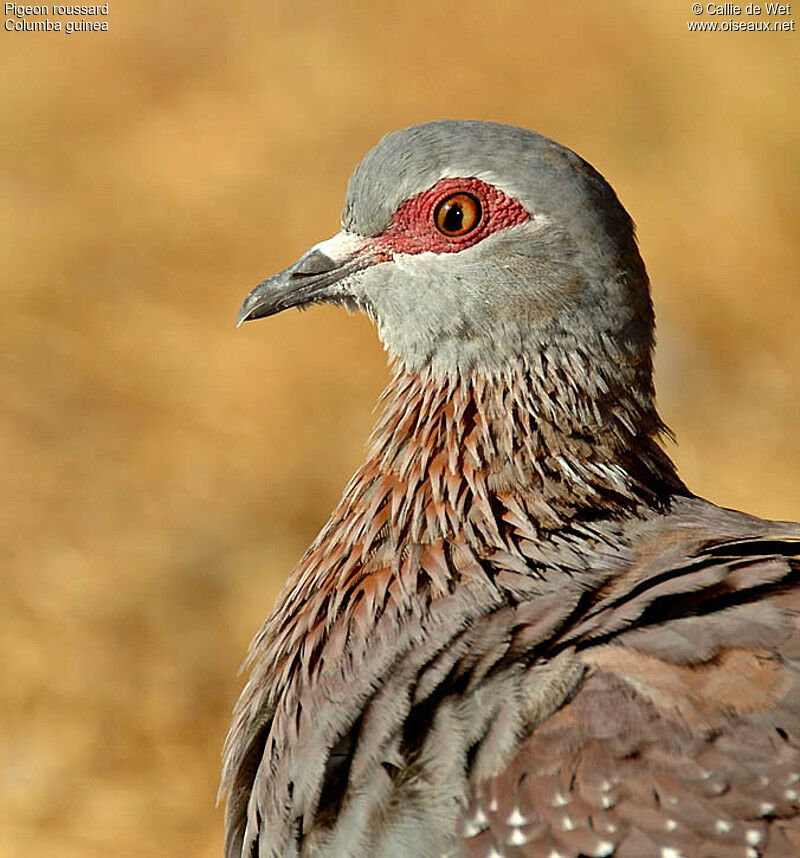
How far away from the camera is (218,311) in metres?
6.92

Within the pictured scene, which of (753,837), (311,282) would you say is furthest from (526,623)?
(311,282)

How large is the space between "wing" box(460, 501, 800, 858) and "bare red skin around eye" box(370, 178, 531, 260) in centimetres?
84

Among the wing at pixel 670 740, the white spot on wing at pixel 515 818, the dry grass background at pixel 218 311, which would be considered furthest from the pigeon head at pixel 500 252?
the dry grass background at pixel 218 311

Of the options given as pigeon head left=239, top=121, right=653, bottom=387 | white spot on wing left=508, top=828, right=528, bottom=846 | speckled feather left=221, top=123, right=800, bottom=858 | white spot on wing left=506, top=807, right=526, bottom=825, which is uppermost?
pigeon head left=239, top=121, right=653, bottom=387

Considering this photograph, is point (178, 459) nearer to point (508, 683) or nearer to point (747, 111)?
point (508, 683)

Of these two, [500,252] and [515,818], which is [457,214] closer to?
[500,252]

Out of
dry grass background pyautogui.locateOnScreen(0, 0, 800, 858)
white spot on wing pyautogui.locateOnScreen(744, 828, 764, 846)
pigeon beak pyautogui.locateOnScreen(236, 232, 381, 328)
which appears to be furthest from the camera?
dry grass background pyautogui.locateOnScreen(0, 0, 800, 858)

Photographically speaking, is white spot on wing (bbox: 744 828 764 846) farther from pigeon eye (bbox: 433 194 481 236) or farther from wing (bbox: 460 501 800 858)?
pigeon eye (bbox: 433 194 481 236)

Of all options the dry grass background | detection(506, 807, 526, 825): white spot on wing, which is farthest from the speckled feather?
the dry grass background

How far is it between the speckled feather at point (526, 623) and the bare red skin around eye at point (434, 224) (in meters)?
0.03

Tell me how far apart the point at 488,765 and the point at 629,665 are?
32cm

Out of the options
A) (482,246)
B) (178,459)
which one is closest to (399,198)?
(482,246)

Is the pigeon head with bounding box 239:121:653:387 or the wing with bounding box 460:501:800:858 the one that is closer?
the wing with bounding box 460:501:800:858

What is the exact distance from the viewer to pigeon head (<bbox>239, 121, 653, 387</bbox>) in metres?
2.73
